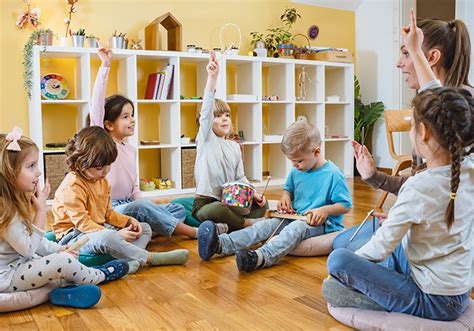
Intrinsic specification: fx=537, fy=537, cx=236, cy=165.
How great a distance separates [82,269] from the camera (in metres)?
1.89

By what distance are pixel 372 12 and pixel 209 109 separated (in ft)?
12.9

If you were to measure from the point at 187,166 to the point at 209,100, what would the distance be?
205cm

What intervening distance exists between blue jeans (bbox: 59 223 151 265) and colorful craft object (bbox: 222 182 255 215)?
2.07 ft

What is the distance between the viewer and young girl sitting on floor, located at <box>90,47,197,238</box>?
104 inches

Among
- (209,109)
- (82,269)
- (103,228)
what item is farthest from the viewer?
(209,109)

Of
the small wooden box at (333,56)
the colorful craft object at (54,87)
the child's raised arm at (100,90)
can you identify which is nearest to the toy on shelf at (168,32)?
the colorful craft object at (54,87)

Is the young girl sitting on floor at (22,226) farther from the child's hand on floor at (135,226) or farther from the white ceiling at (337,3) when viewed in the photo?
the white ceiling at (337,3)

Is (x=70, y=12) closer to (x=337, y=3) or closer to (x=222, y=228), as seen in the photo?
(x=222, y=228)

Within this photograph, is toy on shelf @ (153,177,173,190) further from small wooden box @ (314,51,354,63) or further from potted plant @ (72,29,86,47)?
small wooden box @ (314,51,354,63)

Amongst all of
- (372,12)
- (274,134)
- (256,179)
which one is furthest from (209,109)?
(372,12)

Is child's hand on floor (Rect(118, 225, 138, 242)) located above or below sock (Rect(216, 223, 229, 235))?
above

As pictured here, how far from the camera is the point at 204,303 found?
1.83m

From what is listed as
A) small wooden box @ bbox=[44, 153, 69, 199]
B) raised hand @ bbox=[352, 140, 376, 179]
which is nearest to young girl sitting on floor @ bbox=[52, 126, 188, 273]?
raised hand @ bbox=[352, 140, 376, 179]

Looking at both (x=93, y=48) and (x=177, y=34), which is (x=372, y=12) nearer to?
(x=177, y=34)
